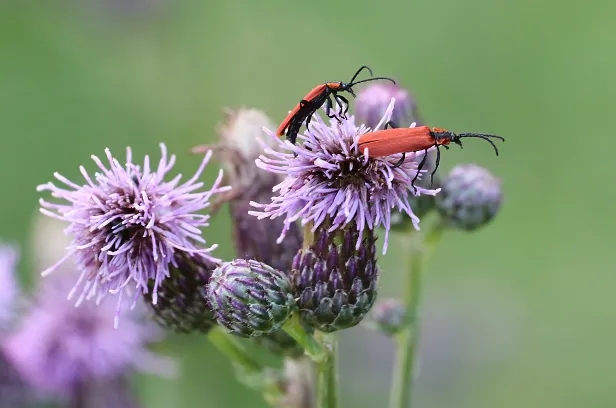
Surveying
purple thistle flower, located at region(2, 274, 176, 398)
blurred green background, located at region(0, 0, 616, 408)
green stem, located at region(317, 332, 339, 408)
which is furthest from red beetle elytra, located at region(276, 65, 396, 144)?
blurred green background, located at region(0, 0, 616, 408)

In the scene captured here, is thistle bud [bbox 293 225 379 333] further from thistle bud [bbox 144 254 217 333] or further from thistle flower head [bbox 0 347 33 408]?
thistle flower head [bbox 0 347 33 408]

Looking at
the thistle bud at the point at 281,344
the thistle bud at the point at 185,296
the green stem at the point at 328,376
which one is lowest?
the green stem at the point at 328,376

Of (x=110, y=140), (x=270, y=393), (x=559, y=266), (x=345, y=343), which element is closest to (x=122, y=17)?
(x=110, y=140)

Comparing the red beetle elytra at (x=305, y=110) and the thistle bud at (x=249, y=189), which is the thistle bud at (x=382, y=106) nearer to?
the thistle bud at (x=249, y=189)

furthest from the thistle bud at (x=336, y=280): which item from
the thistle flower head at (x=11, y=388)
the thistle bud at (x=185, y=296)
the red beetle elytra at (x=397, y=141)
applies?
the thistle flower head at (x=11, y=388)

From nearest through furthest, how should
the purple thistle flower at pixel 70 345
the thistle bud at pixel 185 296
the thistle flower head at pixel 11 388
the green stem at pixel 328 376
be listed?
the green stem at pixel 328 376 → the thistle bud at pixel 185 296 → the thistle flower head at pixel 11 388 → the purple thistle flower at pixel 70 345

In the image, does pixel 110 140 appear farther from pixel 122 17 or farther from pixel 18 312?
pixel 18 312
